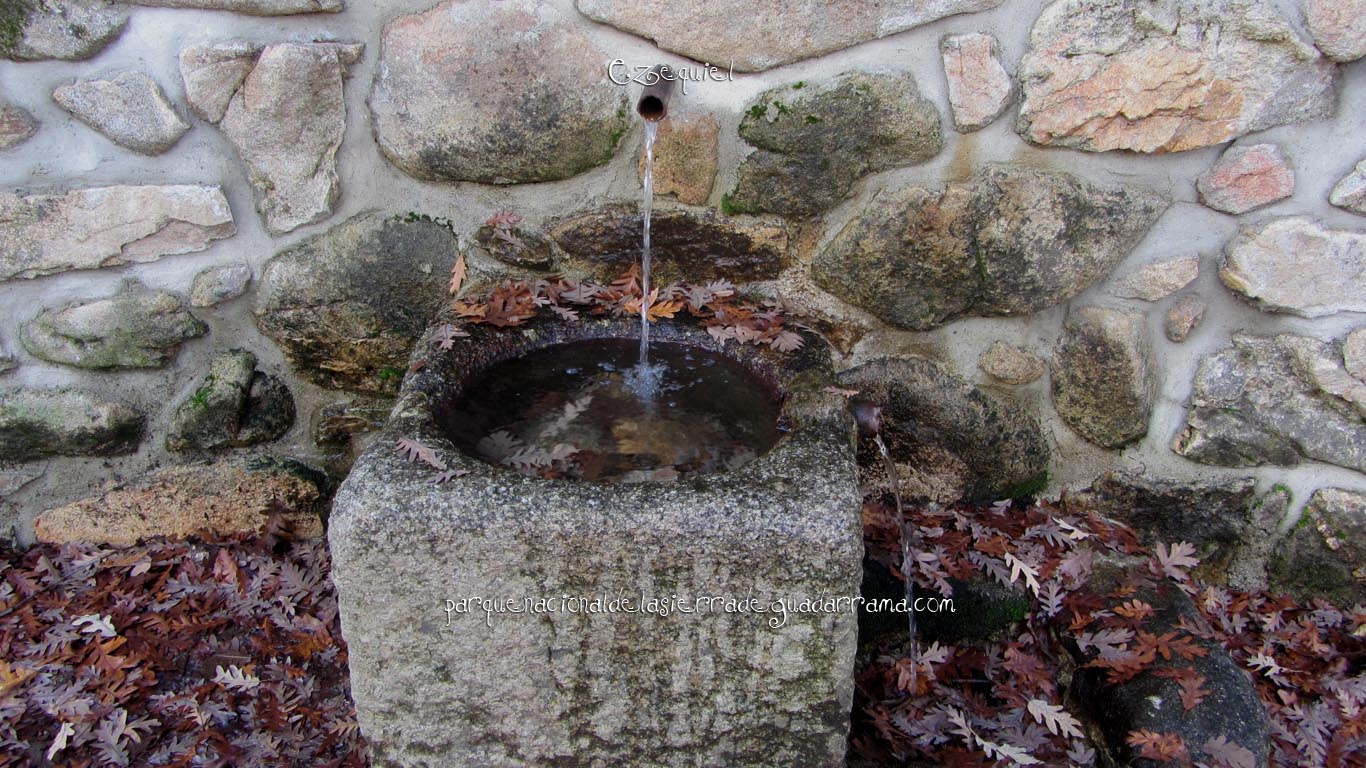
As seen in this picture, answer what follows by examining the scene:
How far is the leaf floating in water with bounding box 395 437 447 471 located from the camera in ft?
5.06

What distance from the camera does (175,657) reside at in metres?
2.18

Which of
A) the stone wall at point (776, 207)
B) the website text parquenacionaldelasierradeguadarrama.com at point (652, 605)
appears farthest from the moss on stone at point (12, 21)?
the website text parquenacionaldelasierradeguadarrama.com at point (652, 605)

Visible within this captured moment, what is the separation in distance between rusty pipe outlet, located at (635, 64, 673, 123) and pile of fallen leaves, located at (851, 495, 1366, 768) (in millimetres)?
1132

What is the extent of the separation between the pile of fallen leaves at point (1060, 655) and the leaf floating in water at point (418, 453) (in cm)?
113

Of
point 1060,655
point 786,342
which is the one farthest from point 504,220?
point 1060,655

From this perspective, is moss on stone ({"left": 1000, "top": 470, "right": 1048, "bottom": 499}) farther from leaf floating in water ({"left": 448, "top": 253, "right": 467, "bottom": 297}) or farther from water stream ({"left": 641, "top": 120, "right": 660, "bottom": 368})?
leaf floating in water ({"left": 448, "top": 253, "right": 467, "bottom": 297})

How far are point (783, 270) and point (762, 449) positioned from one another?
2.22 ft

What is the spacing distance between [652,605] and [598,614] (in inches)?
3.7

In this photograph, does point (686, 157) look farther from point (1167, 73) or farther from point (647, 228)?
point (1167, 73)

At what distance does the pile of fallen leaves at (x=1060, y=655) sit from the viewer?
189cm

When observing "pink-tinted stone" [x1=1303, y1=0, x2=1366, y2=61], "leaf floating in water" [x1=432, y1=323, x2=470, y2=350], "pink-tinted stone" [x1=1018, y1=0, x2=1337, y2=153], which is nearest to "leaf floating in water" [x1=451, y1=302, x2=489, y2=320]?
"leaf floating in water" [x1=432, y1=323, x2=470, y2=350]

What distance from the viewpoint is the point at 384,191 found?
7.25 feet

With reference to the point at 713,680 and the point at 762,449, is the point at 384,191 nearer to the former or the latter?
the point at 762,449

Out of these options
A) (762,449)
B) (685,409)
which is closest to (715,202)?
(685,409)
